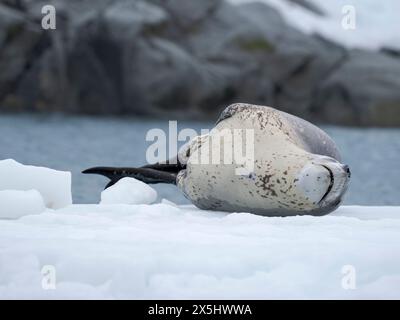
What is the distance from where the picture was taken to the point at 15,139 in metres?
15.4

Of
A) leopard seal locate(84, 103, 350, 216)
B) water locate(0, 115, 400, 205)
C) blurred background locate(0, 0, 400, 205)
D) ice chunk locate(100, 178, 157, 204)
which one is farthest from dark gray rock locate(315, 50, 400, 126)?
ice chunk locate(100, 178, 157, 204)

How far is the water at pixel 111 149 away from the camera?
930cm

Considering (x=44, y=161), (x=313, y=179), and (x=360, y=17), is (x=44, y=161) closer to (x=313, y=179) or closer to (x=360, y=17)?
(x=313, y=179)

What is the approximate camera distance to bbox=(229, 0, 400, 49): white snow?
79.9ft

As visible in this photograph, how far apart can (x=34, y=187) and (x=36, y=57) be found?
1905 centimetres

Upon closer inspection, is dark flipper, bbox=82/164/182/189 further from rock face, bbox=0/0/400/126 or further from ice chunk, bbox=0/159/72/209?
rock face, bbox=0/0/400/126

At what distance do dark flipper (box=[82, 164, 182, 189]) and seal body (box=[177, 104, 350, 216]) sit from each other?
22cm

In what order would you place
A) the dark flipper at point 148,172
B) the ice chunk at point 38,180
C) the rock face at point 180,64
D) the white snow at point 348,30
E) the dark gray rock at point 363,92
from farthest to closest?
the white snow at point 348,30, the rock face at point 180,64, the dark gray rock at point 363,92, the dark flipper at point 148,172, the ice chunk at point 38,180

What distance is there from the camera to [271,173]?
4473mm

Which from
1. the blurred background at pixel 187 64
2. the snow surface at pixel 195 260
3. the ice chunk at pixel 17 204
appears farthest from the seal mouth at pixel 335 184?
the blurred background at pixel 187 64

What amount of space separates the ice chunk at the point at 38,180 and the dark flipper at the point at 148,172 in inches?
36.1

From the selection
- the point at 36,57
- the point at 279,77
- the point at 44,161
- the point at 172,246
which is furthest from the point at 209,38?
the point at 172,246

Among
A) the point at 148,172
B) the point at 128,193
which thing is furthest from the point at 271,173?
the point at 148,172

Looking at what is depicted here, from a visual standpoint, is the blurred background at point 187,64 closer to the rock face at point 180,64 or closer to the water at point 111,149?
the rock face at point 180,64
